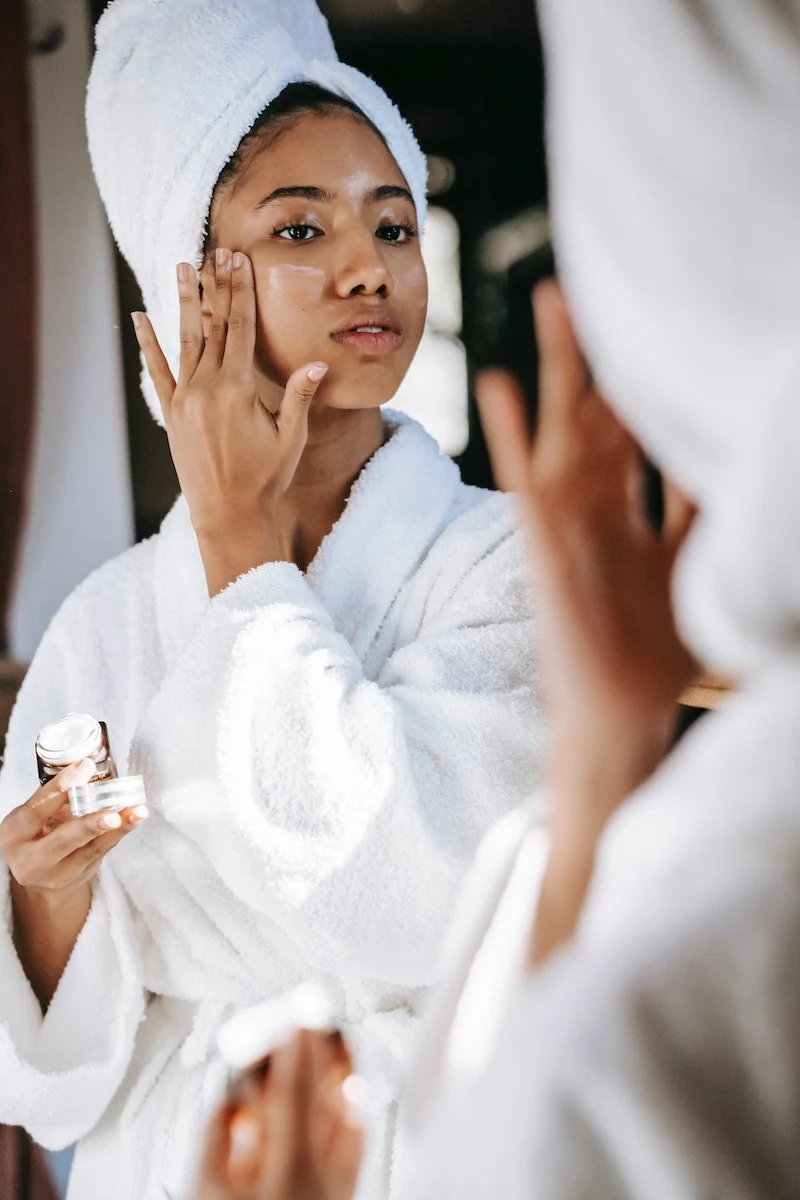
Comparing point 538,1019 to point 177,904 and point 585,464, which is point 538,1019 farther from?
point 177,904

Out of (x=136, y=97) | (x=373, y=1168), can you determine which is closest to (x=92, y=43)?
(x=136, y=97)

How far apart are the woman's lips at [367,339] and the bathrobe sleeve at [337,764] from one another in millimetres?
166

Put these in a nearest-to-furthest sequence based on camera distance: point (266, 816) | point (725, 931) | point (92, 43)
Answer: point (725, 931) → point (266, 816) → point (92, 43)

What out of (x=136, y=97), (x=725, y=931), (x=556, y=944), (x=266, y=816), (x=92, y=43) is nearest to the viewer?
(x=725, y=931)

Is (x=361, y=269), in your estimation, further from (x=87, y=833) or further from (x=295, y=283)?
(x=87, y=833)

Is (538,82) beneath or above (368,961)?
above

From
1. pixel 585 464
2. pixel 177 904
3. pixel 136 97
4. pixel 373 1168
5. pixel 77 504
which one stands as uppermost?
pixel 136 97

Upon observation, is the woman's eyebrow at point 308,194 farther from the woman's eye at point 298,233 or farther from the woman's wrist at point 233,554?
the woman's wrist at point 233,554

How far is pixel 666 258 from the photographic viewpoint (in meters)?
0.37

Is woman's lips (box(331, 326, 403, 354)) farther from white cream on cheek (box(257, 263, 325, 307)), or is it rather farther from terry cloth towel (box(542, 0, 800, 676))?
terry cloth towel (box(542, 0, 800, 676))

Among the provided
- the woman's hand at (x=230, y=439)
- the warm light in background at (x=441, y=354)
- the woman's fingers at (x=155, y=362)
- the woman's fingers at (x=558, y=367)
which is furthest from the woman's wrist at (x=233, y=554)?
the woman's fingers at (x=558, y=367)

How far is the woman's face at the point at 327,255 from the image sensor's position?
810 millimetres

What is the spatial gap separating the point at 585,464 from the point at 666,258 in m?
0.10

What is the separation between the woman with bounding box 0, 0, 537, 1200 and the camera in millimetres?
729
